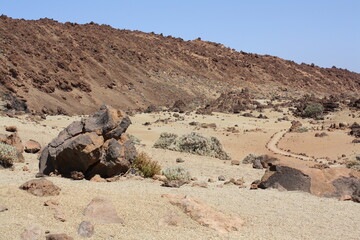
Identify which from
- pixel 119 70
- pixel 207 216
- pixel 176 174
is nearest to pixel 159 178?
pixel 176 174

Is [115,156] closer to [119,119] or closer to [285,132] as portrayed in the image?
[119,119]

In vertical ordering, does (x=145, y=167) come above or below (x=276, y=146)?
below

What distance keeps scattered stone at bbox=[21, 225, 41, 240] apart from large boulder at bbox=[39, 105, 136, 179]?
12.6 feet

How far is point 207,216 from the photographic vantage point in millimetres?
6672

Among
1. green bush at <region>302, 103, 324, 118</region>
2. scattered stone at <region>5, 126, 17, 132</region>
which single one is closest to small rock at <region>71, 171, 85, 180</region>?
scattered stone at <region>5, 126, 17, 132</region>

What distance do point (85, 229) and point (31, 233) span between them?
2.14 ft

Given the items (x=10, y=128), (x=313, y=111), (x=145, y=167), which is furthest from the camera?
(x=313, y=111)

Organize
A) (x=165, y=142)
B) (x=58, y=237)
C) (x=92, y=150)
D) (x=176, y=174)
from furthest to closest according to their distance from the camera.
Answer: (x=165, y=142)
(x=176, y=174)
(x=92, y=150)
(x=58, y=237)

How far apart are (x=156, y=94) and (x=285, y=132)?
74.8 ft

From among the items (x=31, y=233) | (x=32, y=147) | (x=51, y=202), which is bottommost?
(x=32, y=147)

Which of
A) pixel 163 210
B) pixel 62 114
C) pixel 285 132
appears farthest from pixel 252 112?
pixel 163 210

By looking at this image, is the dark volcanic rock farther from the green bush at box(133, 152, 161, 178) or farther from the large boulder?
the large boulder

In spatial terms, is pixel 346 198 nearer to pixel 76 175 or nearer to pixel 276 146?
pixel 76 175

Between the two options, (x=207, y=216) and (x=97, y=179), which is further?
(x=97, y=179)
